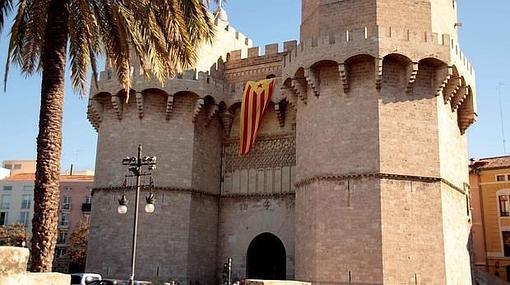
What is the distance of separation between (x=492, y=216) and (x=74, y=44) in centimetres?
2615

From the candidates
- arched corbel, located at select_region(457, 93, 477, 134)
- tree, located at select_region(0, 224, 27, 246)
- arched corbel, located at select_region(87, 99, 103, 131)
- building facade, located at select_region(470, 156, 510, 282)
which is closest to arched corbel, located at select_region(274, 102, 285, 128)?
arched corbel, located at select_region(457, 93, 477, 134)

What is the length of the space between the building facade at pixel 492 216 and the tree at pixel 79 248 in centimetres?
2265

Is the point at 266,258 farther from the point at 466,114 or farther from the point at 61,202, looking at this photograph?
the point at 61,202

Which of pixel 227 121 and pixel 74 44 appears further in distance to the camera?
pixel 227 121

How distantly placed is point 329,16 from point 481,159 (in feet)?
64.2

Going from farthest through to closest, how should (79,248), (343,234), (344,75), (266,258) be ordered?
(79,248)
(266,258)
(344,75)
(343,234)

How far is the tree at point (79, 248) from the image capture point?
32625 millimetres

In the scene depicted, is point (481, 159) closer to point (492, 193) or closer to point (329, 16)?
point (492, 193)

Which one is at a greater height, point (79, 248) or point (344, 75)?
point (344, 75)

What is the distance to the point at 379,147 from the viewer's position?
16.8 m

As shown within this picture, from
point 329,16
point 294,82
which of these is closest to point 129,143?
point 294,82

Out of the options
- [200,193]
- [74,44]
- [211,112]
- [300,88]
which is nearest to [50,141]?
[74,44]

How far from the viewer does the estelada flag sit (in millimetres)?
21406

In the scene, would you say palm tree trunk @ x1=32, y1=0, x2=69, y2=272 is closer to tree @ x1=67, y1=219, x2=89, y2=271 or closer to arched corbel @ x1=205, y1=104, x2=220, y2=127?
arched corbel @ x1=205, y1=104, x2=220, y2=127
